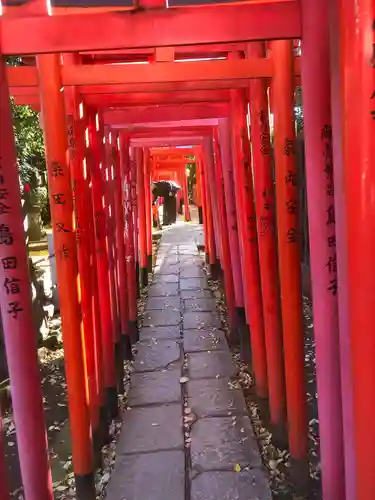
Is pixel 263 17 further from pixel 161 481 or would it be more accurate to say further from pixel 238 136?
pixel 161 481

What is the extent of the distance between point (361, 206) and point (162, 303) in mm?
6553

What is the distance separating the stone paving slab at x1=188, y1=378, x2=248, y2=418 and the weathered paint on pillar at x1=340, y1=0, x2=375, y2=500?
9.19ft

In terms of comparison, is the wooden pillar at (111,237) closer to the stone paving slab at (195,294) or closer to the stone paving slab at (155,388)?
the stone paving slab at (155,388)

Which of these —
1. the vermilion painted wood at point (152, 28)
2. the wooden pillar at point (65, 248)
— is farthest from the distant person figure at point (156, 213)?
the vermilion painted wood at point (152, 28)

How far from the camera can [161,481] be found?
3.29 meters

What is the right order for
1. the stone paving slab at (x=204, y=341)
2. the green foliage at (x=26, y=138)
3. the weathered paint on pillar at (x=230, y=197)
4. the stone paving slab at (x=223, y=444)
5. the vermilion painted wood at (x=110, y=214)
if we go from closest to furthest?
1. the stone paving slab at (x=223, y=444)
2. the vermilion painted wood at (x=110, y=214)
3. the weathered paint on pillar at (x=230, y=197)
4. the stone paving slab at (x=204, y=341)
5. the green foliage at (x=26, y=138)

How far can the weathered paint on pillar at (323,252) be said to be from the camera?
1841mm

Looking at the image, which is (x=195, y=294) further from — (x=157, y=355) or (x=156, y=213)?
(x=156, y=213)

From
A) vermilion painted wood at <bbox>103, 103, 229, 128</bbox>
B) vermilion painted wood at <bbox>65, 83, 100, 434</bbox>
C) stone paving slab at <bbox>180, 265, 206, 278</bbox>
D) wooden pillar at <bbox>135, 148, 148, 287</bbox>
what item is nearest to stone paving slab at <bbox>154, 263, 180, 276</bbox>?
stone paving slab at <bbox>180, 265, 206, 278</bbox>

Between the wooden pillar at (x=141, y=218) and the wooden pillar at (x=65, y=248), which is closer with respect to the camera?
the wooden pillar at (x=65, y=248)

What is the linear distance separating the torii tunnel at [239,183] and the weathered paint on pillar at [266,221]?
1 centimetres

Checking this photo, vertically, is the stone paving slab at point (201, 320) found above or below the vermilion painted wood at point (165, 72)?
below

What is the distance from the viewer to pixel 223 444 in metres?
3.71

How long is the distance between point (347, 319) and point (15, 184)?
1385 millimetres
